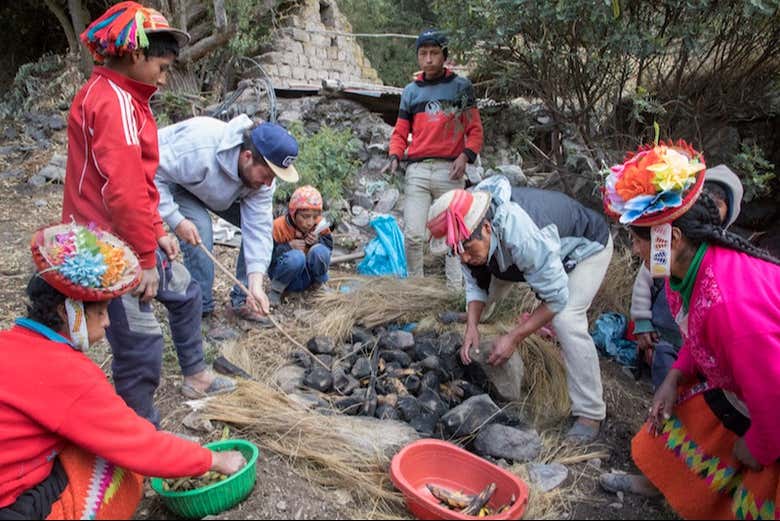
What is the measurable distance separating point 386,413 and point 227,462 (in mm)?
1119

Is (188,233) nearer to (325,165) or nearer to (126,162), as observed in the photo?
(126,162)

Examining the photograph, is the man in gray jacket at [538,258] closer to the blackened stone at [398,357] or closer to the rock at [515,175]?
the blackened stone at [398,357]

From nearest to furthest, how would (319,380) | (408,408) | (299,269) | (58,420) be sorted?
(58,420), (408,408), (319,380), (299,269)

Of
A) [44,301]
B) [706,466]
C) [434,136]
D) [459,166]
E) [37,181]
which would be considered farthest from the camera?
[37,181]

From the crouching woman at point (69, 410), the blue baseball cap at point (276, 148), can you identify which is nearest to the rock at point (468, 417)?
the crouching woman at point (69, 410)

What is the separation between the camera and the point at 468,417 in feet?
9.59

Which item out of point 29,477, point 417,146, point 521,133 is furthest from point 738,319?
point 417,146

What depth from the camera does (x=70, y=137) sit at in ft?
7.93

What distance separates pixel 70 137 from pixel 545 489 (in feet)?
8.29

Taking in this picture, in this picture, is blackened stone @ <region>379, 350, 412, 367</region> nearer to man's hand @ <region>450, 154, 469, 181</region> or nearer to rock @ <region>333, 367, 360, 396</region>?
rock @ <region>333, 367, 360, 396</region>

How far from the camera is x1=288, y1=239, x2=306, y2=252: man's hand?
4613mm

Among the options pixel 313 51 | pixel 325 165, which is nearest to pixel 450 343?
pixel 325 165

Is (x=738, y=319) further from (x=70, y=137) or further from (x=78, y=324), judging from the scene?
(x=70, y=137)

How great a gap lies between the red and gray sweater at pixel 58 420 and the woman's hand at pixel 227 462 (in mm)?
153
